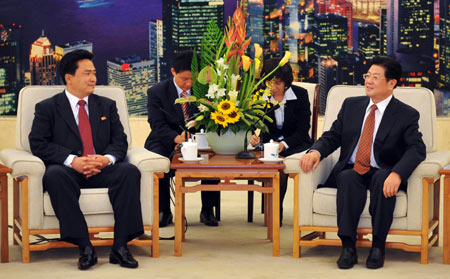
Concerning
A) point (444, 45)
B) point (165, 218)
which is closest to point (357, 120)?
point (165, 218)

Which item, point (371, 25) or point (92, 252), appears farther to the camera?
point (371, 25)

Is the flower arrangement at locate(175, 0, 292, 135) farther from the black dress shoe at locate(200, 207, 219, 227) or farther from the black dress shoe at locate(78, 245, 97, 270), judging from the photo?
the black dress shoe at locate(78, 245, 97, 270)

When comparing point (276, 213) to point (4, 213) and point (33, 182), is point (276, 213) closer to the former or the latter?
point (33, 182)

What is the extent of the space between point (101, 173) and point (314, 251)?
1.30m

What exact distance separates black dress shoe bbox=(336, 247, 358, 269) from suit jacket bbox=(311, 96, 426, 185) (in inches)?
18.2

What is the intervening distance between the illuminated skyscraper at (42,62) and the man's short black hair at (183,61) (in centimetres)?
360

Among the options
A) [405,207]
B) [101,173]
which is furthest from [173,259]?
[405,207]

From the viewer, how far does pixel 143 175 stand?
465 cm

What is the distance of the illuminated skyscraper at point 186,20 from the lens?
8.74 metres

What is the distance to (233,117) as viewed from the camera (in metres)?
A: 4.89

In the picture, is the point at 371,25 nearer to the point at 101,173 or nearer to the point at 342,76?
the point at 342,76

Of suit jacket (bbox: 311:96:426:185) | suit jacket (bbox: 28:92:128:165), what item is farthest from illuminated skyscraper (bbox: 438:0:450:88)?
suit jacket (bbox: 28:92:128:165)

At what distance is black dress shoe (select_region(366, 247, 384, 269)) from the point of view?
174 inches

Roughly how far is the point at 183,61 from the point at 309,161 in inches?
52.9
